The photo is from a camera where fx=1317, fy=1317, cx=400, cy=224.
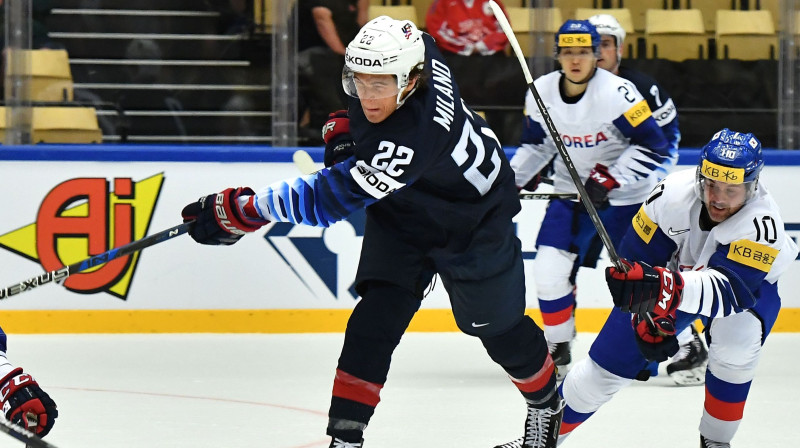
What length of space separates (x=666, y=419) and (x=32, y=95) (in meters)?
3.28

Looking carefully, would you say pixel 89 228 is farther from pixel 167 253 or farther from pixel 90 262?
pixel 90 262

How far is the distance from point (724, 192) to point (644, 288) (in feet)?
1.15

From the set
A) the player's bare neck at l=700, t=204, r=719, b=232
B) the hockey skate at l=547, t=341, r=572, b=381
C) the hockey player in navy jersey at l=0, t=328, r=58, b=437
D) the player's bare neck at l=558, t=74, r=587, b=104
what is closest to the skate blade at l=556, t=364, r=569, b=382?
the hockey skate at l=547, t=341, r=572, b=381

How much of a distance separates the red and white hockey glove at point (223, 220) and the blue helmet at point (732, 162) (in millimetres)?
1038

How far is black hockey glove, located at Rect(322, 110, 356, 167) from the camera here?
3.18m

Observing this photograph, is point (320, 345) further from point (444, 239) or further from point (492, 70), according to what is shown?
point (444, 239)

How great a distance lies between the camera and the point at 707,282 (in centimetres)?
301

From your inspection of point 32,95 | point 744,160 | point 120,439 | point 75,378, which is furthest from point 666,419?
point 32,95

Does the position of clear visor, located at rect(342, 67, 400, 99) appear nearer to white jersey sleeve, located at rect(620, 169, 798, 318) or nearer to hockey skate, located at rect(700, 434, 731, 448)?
white jersey sleeve, located at rect(620, 169, 798, 318)

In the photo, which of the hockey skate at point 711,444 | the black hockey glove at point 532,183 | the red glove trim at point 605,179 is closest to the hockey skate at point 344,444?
the hockey skate at point 711,444

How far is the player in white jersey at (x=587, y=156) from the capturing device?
15.6 ft

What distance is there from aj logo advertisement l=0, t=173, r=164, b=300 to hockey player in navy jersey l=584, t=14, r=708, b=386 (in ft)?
6.54

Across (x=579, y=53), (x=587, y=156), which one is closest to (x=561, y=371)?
(x=587, y=156)

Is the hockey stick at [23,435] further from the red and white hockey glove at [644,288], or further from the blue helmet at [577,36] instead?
the blue helmet at [577,36]
